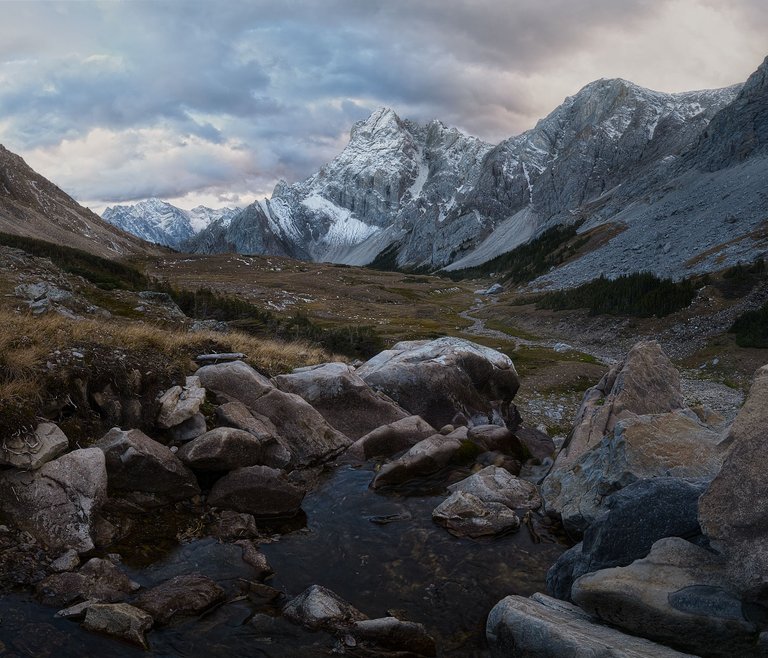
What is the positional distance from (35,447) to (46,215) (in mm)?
172152

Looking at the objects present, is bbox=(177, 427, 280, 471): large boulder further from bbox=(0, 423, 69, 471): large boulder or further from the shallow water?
bbox=(0, 423, 69, 471): large boulder

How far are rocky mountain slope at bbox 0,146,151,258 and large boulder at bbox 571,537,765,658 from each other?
136 m

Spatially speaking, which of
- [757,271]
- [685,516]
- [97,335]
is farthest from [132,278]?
[757,271]

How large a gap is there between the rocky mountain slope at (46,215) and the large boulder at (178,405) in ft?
406

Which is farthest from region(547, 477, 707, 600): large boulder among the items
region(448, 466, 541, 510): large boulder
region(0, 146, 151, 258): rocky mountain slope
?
region(0, 146, 151, 258): rocky mountain slope

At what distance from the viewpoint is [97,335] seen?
16.1 meters

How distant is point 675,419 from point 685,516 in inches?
206

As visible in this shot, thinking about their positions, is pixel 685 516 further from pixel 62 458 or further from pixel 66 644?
pixel 62 458

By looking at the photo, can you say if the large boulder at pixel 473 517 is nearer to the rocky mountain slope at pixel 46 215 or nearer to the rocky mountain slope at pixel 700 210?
the rocky mountain slope at pixel 700 210

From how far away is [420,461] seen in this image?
55.0 ft

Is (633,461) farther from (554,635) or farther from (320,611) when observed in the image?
(320,611)

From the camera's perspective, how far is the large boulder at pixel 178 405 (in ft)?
48.1

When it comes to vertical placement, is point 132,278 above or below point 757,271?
below

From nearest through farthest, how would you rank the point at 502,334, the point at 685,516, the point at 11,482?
the point at 685,516 → the point at 11,482 → the point at 502,334
